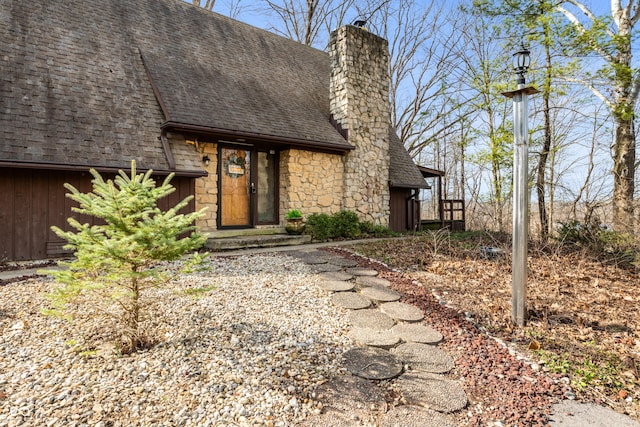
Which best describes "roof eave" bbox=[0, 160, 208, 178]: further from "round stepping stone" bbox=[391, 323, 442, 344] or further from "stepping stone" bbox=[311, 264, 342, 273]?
"round stepping stone" bbox=[391, 323, 442, 344]

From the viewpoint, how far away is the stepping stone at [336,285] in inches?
163

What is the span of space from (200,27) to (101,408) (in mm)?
9830

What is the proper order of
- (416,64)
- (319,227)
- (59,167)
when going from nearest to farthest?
1. (59,167)
2. (319,227)
3. (416,64)

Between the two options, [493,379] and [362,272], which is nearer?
[493,379]

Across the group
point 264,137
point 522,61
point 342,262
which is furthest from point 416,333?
point 264,137

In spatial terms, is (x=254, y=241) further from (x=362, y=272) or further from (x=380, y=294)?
(x=380, y=294)

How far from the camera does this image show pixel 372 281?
4.55m

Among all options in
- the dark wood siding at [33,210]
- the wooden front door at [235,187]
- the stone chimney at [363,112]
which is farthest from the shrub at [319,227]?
the dark wood siding at [33,210]

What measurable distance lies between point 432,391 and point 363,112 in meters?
8.13

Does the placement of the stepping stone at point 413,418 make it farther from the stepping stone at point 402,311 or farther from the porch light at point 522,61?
the porch light at point 522,61


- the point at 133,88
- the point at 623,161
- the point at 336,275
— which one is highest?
the point at 133,88

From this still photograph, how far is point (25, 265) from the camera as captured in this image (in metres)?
5.14

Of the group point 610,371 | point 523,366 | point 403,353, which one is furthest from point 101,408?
point 610,371

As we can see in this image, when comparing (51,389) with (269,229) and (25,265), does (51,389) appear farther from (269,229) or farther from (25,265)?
(269,229)
